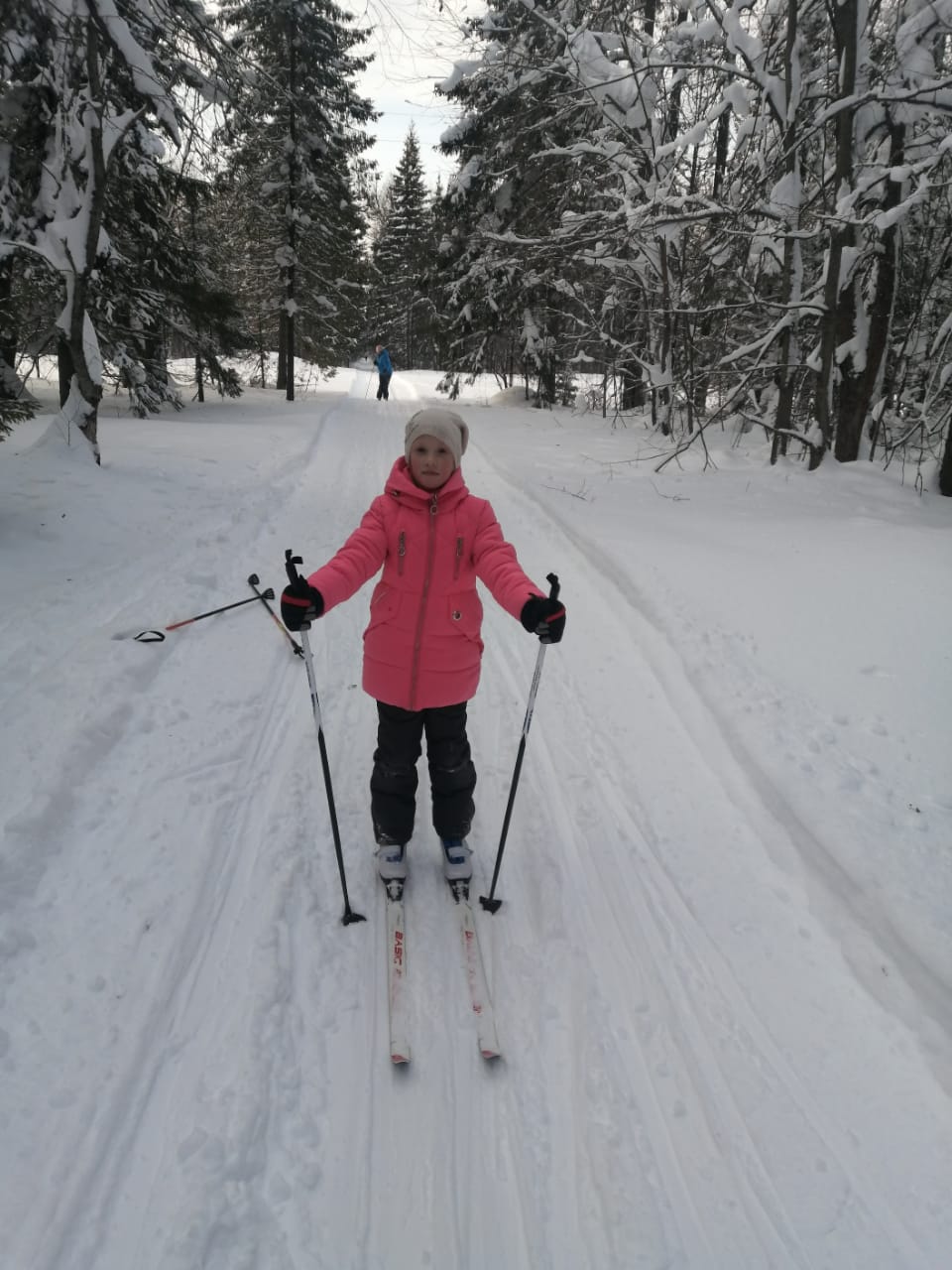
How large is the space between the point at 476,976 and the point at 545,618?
4.21 feet

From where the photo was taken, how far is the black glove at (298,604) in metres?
2.24

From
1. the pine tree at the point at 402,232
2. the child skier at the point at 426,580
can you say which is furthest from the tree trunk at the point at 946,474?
the pine tree at the point at 402,232

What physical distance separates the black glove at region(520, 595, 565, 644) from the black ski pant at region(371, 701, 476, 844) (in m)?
0.55

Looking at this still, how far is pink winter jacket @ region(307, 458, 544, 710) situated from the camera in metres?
2.59

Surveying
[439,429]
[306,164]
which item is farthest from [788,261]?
[306,164]

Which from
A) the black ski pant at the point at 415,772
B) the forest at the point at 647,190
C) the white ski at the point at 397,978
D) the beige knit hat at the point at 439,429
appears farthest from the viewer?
the forest at the point at 647,190

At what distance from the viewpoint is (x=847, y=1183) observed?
1843 millimetres

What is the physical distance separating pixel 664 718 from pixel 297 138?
73.6 ft

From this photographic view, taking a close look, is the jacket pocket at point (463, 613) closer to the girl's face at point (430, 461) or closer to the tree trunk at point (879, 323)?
the girl's face at point (430, 461)

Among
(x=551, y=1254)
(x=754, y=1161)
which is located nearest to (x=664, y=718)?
(x=754, y=1161)

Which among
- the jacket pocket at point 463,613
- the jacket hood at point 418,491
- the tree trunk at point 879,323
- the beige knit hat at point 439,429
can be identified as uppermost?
the tree trunk at point 879,323

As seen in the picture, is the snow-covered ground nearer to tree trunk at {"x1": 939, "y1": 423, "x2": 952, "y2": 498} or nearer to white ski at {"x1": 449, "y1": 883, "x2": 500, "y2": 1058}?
white ski at {"x1": 449, "y1": 883, "x2": 500, "y2": 1058}

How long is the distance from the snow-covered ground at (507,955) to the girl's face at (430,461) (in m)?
1.68

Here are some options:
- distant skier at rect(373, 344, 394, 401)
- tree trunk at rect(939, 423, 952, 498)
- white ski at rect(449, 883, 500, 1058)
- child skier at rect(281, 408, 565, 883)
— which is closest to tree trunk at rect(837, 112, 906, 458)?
tree trunk at rect(939, 423, 952, 498)
